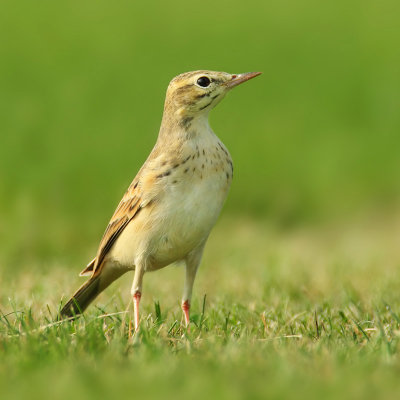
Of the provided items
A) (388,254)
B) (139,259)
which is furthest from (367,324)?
(388,254)

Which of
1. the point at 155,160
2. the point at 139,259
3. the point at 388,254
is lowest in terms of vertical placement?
the point at 388,254

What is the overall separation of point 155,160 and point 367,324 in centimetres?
175

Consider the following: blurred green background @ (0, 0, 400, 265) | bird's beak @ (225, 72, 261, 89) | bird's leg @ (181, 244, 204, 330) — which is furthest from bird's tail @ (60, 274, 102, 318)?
blurred green background @ (0, 0, 400, 265)

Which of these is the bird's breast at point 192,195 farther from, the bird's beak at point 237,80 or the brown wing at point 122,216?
the bird's beak at point 237,80

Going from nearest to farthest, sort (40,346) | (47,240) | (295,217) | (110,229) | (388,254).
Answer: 1. (40,346)
2. (110,229)
3. (388,254)
4. (47,240)
5. (295,217)

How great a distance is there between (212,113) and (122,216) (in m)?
9.47

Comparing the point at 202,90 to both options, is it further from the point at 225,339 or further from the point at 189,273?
the point at 225,339

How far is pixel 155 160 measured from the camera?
5.44 m

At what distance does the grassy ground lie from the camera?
3238mm

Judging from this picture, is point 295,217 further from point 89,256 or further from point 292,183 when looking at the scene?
point 89,256

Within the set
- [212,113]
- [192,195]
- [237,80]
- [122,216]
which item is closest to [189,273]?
[122,216]

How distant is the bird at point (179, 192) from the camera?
524 centimetres

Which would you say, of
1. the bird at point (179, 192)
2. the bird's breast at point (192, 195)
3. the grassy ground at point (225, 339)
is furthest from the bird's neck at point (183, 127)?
the grassy ground at point (225, 339)

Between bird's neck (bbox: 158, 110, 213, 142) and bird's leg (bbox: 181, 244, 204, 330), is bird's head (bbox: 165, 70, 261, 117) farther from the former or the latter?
bird's leg (bbox: 181, 244, 204, 330)
